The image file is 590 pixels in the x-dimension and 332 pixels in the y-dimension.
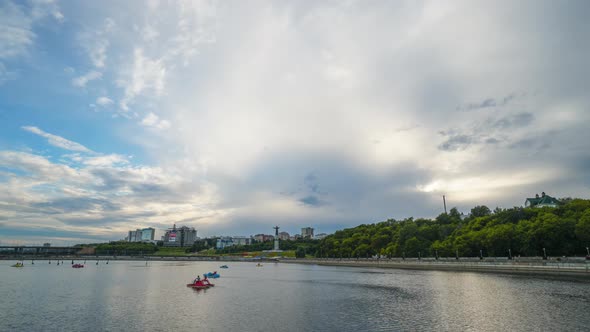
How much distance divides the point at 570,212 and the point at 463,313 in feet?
251

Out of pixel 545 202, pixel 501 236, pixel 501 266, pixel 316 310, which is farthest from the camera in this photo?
pixel 545 202

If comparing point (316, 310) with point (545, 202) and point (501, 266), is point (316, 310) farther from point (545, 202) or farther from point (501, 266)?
point (545, 202)

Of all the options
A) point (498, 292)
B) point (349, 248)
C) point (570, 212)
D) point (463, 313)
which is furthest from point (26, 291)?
point (349, 248)

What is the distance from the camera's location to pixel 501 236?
95.6 meters

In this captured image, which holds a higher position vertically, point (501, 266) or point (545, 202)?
point (545, 202)

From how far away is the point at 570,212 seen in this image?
9206 cm

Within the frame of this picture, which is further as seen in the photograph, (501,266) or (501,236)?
(501,236)

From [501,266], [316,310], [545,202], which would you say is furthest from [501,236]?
[545,202]

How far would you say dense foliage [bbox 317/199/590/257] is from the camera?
83.2 metres

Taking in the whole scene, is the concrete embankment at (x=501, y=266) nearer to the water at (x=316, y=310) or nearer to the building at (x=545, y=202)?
the water at (x=316, y=310)

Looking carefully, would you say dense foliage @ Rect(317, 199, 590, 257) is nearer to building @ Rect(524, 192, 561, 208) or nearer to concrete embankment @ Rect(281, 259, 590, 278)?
concrete embankment @ Rect(281, 259, 590, 278)

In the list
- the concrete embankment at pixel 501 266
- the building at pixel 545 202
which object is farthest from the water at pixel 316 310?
the building at pixel 545 202

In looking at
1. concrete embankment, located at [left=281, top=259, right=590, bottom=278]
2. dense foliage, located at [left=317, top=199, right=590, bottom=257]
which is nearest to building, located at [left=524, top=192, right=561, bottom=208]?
dense foliage, located at [left=317, top=199, right=590, bottom=257]

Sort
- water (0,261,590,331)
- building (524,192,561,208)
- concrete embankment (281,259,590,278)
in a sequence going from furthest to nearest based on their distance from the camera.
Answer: building (524,192,561,208)
concrete embankment (281,259,590,278)
water (0,261,590,331)
